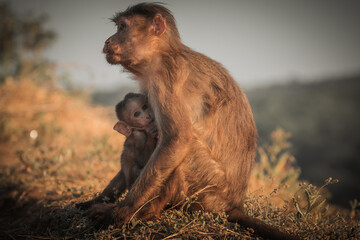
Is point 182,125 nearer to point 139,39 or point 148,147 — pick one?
point 148,147

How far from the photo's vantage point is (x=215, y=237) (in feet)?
9.98

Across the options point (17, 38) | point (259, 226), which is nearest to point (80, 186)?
point (259, 226)

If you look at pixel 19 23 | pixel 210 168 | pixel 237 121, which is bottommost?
pixel 210 168

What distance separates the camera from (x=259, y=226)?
2.99m

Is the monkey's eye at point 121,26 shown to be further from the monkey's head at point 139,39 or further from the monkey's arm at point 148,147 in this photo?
the monkey's arm at point 148,147

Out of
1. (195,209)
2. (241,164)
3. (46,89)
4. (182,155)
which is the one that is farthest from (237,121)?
(46,89)

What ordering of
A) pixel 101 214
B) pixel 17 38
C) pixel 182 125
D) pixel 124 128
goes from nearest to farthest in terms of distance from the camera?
pixel 182 125 < pixel 101 214 < pixel 124 128 < pixel 17 38

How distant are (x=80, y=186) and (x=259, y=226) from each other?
10.2 ft

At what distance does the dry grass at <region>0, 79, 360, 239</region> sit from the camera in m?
3.16

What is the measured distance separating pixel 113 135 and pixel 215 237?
6519 mm

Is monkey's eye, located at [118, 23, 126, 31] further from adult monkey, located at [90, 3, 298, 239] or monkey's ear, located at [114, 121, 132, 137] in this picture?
monkey's ear, located at [114, 121, 132, 137]

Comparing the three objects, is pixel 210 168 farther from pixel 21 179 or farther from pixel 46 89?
pixel 46 89

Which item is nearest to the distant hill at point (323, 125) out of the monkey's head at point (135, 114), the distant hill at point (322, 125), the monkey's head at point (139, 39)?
the distant hill at point (322, 125)

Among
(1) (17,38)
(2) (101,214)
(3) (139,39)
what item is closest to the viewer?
(2) (101,214)
